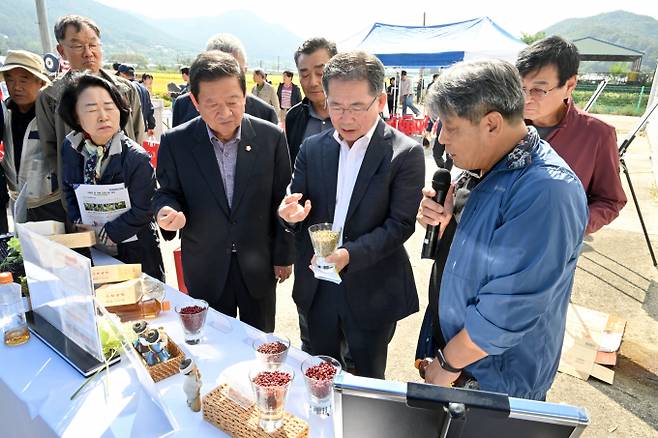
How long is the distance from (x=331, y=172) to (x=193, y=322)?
959 mm

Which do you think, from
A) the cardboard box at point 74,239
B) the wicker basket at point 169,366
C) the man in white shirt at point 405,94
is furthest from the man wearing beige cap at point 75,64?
the man in white shirt at point 405,94

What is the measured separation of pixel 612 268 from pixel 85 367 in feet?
17.9

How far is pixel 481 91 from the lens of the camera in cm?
115

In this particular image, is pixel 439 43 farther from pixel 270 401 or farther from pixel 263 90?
pixel 270 401

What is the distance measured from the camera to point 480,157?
128cm

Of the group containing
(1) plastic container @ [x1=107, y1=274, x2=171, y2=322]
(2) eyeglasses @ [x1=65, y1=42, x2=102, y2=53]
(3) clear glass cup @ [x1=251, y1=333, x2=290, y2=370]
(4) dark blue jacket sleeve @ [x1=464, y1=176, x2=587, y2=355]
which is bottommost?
(1) plastic container @ [x1=107, y1=274, x2=171, y2=322]

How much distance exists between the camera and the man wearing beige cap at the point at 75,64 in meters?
3.15

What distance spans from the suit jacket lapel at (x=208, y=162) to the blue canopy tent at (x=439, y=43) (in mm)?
8876

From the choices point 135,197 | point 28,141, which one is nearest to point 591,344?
point 135,197

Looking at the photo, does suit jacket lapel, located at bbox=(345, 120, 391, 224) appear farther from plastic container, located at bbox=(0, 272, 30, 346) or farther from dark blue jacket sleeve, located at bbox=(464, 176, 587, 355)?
plastic container, located at bbox=(0, 272, 30, 346)

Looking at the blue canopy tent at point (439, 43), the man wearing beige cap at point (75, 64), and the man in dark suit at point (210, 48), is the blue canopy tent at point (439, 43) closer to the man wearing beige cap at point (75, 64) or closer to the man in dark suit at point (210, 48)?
the man in dark suit at point (210, 48)

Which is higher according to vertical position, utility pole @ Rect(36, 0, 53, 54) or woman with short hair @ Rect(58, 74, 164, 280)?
utility pole @ Rect(36, 0, 53, 54)

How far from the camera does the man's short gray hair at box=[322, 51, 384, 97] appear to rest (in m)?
1.82

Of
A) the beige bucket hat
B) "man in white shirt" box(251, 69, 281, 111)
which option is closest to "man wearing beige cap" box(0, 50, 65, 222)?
the beige bucket hat
